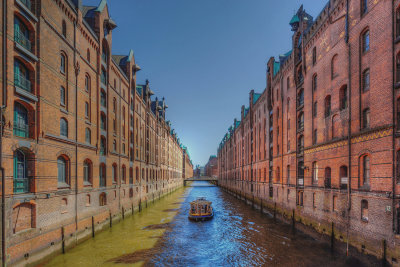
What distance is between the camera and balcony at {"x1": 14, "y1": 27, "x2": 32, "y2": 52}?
12.1m

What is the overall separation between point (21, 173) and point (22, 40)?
673 cm

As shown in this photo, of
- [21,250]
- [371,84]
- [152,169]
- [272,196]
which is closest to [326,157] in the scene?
[371,84]

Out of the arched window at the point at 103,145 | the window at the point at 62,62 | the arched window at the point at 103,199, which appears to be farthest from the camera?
the arched window at the point at 103,145

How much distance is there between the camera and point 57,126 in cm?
1515

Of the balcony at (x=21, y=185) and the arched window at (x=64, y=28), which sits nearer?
the balcony at (x=21, y=185)

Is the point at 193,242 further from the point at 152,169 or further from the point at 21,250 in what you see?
the point at 152,169

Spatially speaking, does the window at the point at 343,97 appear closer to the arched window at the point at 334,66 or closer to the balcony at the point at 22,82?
the arched window at the point at 334,66

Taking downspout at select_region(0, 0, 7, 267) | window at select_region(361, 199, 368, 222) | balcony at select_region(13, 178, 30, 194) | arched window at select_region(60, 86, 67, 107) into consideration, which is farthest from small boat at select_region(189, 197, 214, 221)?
downspout at select_region(0, 0, 7, 267)

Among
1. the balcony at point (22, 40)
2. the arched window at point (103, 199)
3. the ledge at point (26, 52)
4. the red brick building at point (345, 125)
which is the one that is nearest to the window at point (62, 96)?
the ledge at point (26, 52)

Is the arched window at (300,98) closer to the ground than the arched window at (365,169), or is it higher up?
higher up

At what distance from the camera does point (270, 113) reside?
33.1 m

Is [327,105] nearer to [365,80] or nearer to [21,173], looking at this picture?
[365,80]

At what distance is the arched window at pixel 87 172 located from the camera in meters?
19.3

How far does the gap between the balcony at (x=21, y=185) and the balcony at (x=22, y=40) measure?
22.2 ft
